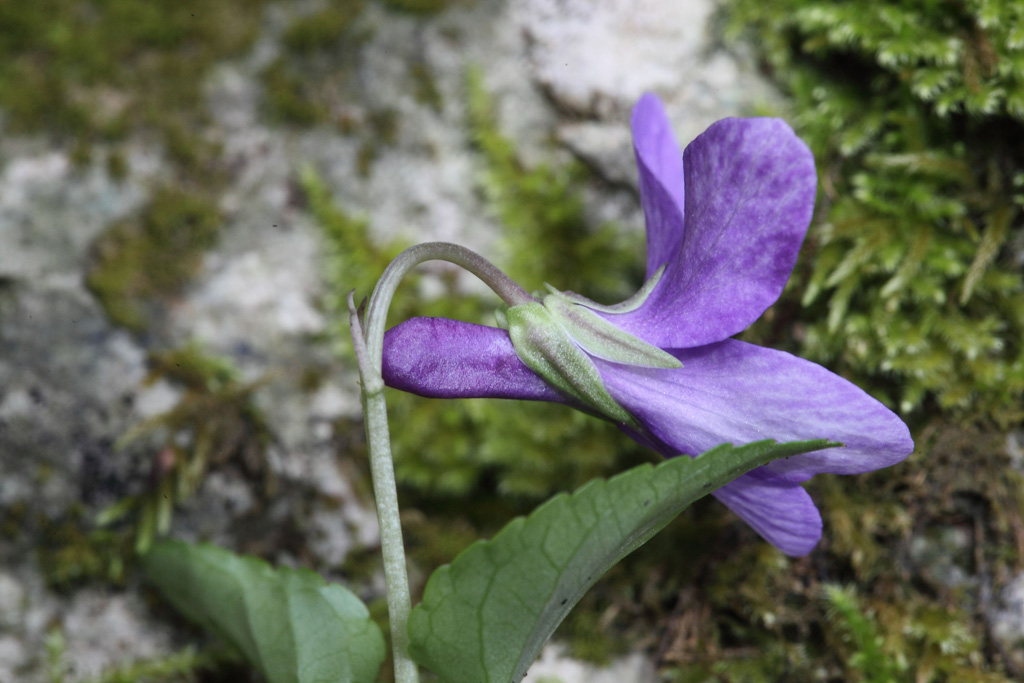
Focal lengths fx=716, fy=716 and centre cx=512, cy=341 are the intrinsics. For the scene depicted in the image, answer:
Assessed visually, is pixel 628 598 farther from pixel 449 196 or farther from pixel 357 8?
pixel 357 8

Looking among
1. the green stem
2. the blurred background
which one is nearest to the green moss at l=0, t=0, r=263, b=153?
the blurred background

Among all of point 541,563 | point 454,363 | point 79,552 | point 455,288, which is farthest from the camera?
point 455,288

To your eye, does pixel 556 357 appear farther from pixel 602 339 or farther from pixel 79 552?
pixel 79 552

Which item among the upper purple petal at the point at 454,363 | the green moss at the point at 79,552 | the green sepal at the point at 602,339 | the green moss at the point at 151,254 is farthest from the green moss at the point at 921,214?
the green moss at the point at 79,552

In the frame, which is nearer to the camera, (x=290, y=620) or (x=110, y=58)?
(x=290, y=620)

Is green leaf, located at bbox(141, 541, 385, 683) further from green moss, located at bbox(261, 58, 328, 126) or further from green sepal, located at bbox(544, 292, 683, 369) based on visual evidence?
green moss, located at bbox(261, 58, 328, 126)

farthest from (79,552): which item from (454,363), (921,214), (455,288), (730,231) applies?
(921,214)
